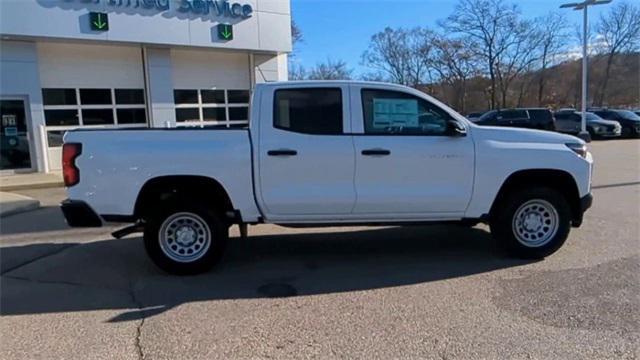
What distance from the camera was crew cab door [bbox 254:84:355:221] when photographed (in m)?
5.21

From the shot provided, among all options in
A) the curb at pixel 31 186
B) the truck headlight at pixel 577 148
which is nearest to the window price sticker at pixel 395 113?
the truck headlight at pixel 577 148

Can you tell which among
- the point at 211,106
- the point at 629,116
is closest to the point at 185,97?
the point at 211,106

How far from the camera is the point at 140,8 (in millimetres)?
15539

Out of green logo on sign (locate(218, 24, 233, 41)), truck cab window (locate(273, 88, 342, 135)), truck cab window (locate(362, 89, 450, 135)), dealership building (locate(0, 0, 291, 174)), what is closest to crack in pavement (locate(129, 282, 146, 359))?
truck cab window (locate(273, 88, 342, 135))

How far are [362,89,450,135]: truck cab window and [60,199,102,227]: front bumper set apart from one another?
3.14 metres

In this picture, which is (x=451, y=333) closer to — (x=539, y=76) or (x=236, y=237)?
(x=236, y=237)

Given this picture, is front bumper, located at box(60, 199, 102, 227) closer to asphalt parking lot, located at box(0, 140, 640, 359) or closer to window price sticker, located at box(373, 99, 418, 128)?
asphalt parking lot, located at box(0, 140, 640, 359)

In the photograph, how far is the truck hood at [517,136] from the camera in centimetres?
546

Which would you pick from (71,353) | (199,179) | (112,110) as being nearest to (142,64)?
(112,110)

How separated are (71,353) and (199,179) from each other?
2.15 meters

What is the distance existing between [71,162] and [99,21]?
38.6 feet

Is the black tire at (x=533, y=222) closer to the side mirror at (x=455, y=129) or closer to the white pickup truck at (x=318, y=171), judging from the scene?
the white pickup truck at (x=318, y=171)

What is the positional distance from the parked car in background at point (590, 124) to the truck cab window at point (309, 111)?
26505mm

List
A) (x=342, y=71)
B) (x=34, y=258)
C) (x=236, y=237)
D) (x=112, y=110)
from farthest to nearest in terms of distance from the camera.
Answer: (x=342, y=71) < (x=112, y=110) < (x=236, y=237) < (x=34, y=258)
